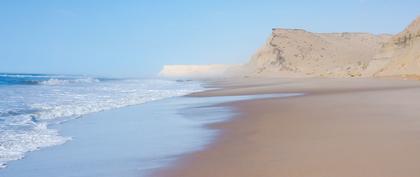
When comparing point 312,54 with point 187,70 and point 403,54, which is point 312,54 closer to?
point 403,54

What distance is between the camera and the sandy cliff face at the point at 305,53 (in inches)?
3029

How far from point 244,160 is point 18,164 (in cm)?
308

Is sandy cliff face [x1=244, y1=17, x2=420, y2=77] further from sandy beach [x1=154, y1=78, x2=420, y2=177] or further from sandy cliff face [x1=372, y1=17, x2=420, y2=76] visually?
sandy beach [x1=154, y1=78, x2=420, y2=177]

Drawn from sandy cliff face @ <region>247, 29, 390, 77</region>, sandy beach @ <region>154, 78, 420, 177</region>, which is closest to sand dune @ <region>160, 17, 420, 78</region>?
sandy cliff face @ <region>247, 29, 390, 77</region>

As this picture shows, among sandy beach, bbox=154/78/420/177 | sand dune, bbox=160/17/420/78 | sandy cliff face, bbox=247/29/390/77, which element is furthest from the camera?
sandy cliff face, bbox=247/29/390/77

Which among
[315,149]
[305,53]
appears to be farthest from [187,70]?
[315,149]

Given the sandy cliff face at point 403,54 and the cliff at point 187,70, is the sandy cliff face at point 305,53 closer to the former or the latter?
the sandy cliff face at point 403,54

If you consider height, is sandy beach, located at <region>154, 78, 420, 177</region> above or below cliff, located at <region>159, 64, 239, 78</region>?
below

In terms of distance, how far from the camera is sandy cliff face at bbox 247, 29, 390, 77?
7694 cm

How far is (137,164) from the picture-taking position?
245 inches

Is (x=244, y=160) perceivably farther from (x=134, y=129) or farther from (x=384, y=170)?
(x=134, y=129)

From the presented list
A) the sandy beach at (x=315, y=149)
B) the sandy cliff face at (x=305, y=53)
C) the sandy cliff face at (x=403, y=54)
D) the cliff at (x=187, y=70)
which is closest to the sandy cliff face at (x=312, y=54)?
the sandy cliff face at (x=305, y=53)

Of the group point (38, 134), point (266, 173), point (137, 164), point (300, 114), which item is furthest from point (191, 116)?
point (266, 173)

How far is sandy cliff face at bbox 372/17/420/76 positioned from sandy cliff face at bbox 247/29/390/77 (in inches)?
900
